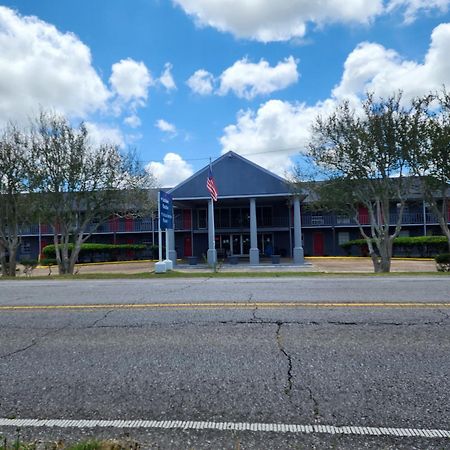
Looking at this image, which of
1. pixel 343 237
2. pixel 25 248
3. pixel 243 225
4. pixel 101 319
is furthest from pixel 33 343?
pixel 25 248

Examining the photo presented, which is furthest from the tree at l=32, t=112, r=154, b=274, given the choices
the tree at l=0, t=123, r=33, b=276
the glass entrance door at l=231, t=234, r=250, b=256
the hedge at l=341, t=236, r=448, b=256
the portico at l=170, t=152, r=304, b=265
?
the hedge at l=341, t=236, r=448, b=256

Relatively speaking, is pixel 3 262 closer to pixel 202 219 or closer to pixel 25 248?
pixel 202 219

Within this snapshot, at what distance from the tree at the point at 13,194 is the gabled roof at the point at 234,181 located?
12567 millimetres

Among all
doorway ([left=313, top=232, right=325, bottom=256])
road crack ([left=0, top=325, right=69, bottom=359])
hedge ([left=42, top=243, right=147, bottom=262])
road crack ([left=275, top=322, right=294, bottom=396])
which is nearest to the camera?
road crack ([left=275, top=322, right=294, bottom=396])

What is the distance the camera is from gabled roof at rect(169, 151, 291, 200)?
31094mm

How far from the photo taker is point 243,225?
38781mm

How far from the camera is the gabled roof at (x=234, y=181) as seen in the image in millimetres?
31094

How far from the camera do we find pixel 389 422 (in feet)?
10.6

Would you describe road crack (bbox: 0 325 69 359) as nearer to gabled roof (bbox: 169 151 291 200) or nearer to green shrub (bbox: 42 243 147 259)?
gabled roof (bbox: 169 151 291 200)

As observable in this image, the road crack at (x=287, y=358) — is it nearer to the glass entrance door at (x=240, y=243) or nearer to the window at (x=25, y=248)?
the glass entrance door at (x=240, y=243)

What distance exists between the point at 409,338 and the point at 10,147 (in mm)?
20162

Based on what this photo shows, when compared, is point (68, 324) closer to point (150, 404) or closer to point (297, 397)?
point (150, 404)

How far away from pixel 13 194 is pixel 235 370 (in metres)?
19.9

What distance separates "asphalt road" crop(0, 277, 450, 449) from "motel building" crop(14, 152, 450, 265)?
2127 centimetres
